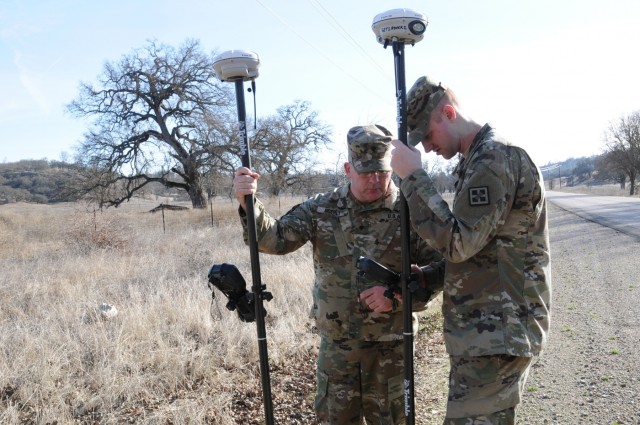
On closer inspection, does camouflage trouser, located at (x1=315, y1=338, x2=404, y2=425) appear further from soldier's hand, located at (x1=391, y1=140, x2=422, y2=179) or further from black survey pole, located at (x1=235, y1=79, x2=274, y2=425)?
soldier's hand, located at (x1=391, y1=140, x2=422, y2=179)

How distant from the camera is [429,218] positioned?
2029 millimetres

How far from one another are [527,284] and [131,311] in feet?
16.7

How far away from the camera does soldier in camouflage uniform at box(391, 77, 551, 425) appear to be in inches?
77.2

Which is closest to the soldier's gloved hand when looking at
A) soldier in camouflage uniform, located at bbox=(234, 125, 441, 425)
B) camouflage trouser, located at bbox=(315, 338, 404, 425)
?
soldier in camouflage uniform, located at bbox=(234, 125, 441, 425)

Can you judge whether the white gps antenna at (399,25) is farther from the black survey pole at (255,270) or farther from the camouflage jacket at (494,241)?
the black survey pole at (255,270)

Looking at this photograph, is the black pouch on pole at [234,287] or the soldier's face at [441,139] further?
the black pouch on pole at [234,287]

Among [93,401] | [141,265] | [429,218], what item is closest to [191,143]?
[141,265]

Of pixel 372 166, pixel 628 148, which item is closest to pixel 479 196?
pixel 372 166

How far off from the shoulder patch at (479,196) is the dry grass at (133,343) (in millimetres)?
2897

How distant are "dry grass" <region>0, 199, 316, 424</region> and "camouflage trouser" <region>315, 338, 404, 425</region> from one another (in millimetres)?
1337

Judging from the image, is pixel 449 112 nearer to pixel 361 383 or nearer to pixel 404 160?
pixel 404 160

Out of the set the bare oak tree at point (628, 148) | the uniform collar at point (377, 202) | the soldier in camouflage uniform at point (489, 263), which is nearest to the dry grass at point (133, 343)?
the uniform collar at point (377, 202)

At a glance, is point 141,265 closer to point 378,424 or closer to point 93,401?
point 93,401

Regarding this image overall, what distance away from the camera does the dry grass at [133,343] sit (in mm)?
4062
